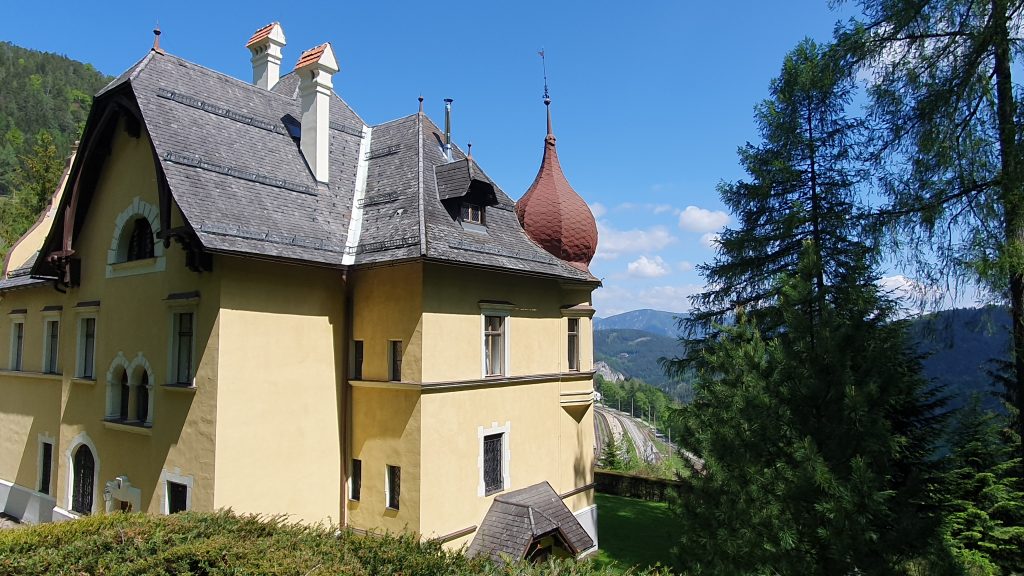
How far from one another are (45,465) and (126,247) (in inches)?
302

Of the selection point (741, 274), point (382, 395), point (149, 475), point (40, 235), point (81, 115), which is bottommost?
point (149, 475)

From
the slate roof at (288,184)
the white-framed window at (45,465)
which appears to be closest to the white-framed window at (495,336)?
the slate roof at (288,184)

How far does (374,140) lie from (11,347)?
45.5ft

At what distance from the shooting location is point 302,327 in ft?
42.6

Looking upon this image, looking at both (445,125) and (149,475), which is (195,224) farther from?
(445,125)

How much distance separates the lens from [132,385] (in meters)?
13.5

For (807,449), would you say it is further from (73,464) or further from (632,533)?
(73,464)

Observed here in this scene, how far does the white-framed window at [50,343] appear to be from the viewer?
17422 mm

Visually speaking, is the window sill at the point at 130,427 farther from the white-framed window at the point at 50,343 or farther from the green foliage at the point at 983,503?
the green foliage at the point at 983,503

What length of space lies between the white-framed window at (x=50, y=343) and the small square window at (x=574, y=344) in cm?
1494

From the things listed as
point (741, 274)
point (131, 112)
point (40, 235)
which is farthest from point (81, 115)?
point (741, 274)

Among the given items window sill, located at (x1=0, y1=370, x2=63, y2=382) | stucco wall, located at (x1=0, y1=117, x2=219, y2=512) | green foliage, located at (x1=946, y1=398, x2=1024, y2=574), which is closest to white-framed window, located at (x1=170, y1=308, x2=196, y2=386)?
stucco wall, located at (x1=0, y1=117, x2=219, y2=512)

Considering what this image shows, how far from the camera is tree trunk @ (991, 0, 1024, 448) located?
8297mm

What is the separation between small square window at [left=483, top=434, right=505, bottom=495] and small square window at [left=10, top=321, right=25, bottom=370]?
15.6 meters
